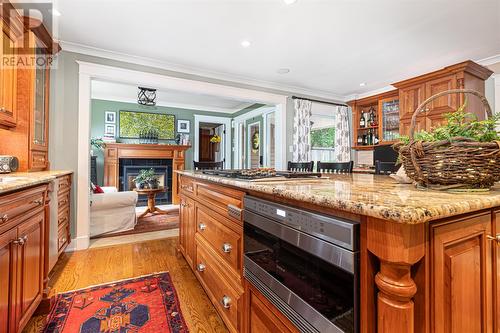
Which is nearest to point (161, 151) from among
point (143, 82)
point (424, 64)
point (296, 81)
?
point (143, 82)

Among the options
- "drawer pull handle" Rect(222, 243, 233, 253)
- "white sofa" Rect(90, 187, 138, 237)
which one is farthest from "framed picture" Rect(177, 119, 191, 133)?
"drawer pull handle" Rect(222, 243, 233, 253)

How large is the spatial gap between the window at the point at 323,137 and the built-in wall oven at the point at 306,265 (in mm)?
4735

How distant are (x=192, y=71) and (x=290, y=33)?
5.44 feet

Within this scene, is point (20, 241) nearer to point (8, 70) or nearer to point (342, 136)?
point (8, 70)

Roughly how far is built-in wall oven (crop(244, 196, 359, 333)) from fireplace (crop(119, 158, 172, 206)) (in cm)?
469

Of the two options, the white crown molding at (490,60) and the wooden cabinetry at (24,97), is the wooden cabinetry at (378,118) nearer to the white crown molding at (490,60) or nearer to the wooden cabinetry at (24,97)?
the white crown molding at (490,60)

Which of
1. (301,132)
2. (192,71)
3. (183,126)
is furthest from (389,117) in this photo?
(183,126)

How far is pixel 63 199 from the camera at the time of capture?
2465 mm

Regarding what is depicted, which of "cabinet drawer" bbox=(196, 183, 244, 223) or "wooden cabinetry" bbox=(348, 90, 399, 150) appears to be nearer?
"cabinet drawer" bbox=(196, 183, 244, 223)

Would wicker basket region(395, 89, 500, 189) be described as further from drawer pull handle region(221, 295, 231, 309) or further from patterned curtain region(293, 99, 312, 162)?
patterned curtain region(293, 99, 312, 162)

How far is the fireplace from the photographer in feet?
17.7

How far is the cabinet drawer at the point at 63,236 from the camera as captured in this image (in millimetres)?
2307

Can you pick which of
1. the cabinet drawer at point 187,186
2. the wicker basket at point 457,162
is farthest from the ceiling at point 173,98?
the wicker basket at point 457,162

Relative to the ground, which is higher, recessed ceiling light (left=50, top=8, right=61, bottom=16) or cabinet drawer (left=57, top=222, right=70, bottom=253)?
recessed ceiling light (left=50, top=8, right=61, bottom=16)
